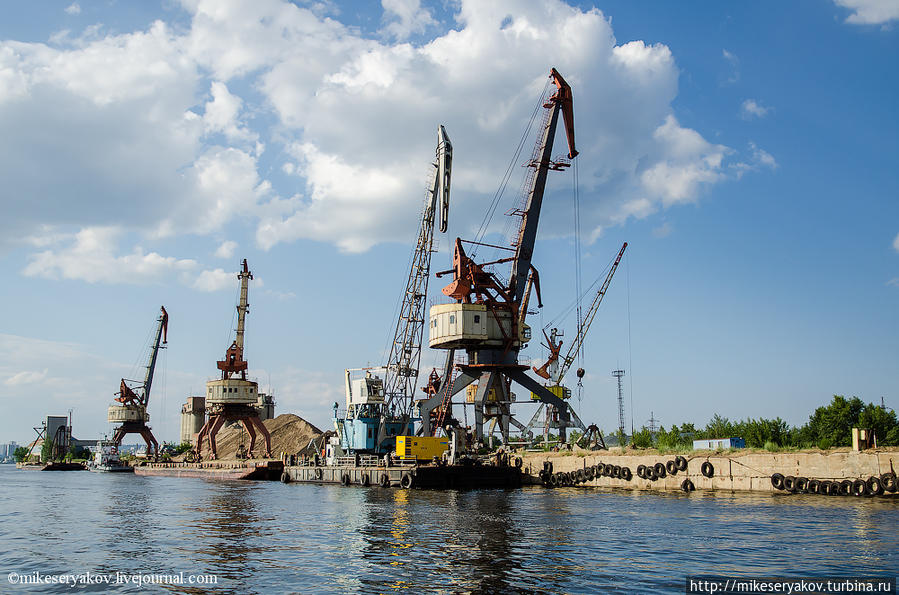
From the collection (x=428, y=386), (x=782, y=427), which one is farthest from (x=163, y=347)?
(x=782, y=427)

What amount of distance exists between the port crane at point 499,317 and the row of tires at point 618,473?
14336 millimetres

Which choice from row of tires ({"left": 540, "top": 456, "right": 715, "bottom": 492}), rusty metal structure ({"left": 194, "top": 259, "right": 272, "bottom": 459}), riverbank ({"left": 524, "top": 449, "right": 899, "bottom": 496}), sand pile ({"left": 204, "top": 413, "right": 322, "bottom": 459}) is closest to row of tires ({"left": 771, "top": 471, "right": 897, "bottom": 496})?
riverbank ({"left": 524, "top": 449, "right": 899, "bottom": 496})

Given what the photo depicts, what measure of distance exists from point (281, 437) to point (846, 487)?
137 m

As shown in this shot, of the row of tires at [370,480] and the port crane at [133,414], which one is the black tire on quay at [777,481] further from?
the port crane at [133,414]

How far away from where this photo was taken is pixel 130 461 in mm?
168625

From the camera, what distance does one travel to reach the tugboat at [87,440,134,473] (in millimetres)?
153000

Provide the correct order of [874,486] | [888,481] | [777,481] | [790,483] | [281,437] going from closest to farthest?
[888,481]
[874,486]
[790,483]
[777,481]
[281,437]

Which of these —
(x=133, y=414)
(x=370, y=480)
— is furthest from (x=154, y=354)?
(x=370, y=480)

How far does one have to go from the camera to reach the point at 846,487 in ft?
156

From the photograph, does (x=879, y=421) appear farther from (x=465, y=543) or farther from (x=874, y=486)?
(x=465, y=543)

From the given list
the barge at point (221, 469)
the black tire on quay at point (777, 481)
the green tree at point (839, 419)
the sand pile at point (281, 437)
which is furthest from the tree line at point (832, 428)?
the sand pile at point (281, 437)

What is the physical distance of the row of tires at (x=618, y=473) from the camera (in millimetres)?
58656

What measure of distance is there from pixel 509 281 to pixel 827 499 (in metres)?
46.2

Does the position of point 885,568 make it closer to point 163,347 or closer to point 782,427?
point 782,427
